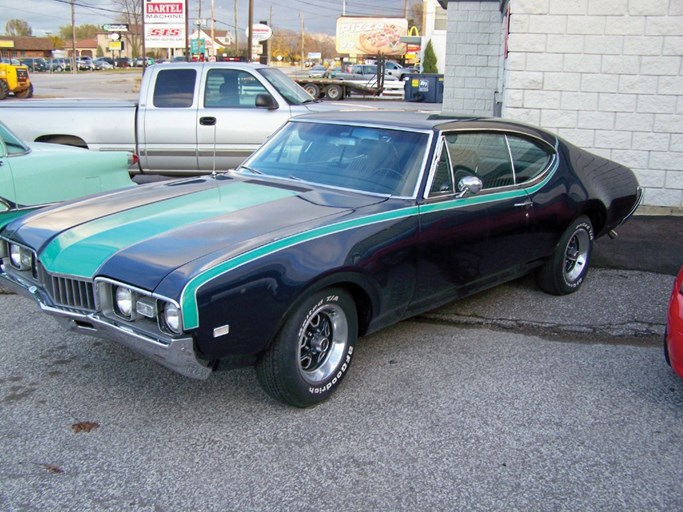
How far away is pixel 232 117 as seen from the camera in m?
9.31

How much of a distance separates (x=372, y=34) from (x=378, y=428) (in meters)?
59.4

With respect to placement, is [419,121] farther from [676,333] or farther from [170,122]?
[170,122]

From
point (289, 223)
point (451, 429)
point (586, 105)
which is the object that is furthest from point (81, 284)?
point (586, 105)

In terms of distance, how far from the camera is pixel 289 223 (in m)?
3.93


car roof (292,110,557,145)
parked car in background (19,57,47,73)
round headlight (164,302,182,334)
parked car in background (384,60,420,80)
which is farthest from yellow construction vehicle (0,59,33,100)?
parked car in background (19,57,47,73)

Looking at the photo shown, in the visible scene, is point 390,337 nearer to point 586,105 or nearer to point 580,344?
point 580,344

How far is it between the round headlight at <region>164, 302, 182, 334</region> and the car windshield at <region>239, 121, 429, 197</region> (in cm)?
174

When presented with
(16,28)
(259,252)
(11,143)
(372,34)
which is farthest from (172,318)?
(16,28)

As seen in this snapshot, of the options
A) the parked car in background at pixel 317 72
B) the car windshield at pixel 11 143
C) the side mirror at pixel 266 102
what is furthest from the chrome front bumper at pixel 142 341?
the parked car in background at pixel 317 72

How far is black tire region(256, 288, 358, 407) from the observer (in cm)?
363

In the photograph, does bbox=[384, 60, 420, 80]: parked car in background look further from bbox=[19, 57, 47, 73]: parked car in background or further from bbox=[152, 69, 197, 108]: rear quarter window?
bbox=[19, 57, 47, 73]: parked car in background

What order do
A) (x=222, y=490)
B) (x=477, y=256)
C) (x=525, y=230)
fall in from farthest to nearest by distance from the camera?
1. (x=525, y=230)
2. (x=477, y=256)
3. (x=222, y=490)

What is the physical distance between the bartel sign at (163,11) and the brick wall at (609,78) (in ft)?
69.0

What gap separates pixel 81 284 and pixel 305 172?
6.01 ft
